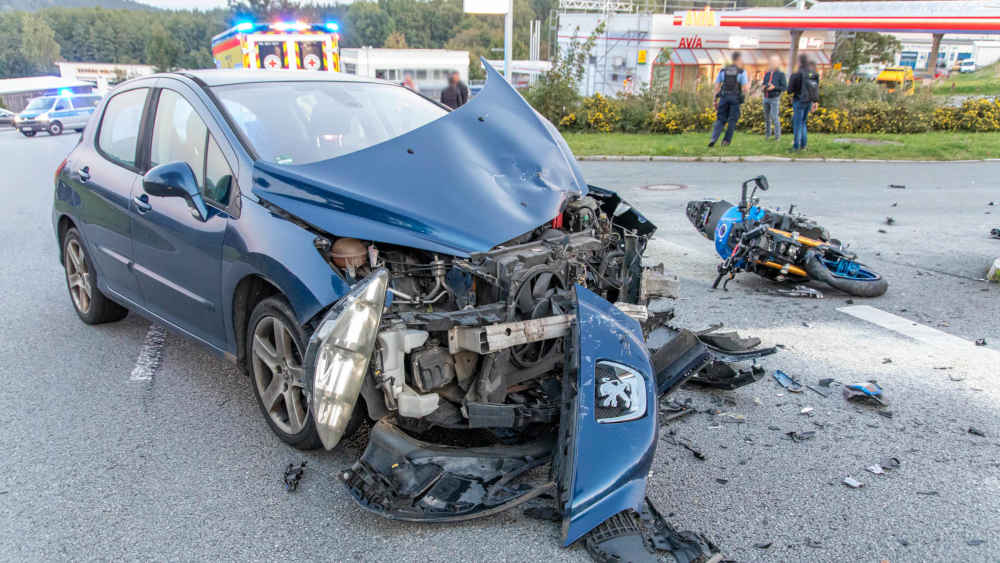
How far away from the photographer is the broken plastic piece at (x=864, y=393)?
4.02m

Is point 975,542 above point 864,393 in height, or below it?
below

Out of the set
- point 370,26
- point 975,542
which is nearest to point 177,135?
point 975,542

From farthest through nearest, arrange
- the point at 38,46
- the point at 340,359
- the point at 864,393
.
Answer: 1. the point at 38,46
2. the point at 864,393
3. the point at 340,359

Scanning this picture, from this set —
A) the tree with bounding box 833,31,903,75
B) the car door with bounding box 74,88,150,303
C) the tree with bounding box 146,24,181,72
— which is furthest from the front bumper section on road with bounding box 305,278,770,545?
the tree with bounding box 146,24,181,72

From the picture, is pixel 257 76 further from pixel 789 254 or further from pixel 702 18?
pixel 702 18

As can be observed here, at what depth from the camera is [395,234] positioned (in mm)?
3227

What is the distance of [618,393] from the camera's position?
9.52 ft

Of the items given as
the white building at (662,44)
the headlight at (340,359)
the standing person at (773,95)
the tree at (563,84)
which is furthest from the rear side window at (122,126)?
the white building at (662,44)

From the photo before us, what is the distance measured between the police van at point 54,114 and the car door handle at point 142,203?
2969 cm

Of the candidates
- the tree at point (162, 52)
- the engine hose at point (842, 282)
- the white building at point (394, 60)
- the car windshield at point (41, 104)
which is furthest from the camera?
the tree at point (162, 52)

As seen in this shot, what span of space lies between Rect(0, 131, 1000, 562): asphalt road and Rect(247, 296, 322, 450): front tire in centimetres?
14

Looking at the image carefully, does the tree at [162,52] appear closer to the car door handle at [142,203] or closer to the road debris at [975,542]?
the car door handle at [142,203]

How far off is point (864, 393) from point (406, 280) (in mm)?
2760

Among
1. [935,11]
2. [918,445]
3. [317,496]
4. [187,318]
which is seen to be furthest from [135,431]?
[935,11]
